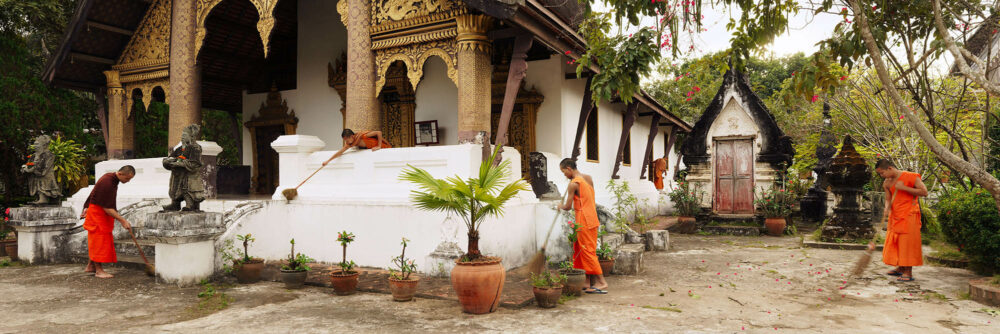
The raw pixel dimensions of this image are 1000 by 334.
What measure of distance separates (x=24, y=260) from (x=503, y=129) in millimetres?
7575

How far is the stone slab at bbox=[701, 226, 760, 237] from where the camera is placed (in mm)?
12168

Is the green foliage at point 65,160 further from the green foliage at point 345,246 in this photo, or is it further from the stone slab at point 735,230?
the stone slab at point 735,230

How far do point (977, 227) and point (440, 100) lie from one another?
846 cm

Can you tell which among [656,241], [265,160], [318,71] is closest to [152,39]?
[318,71]

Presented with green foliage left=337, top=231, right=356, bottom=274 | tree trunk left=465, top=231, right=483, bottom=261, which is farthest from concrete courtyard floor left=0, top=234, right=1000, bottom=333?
tree trunk left=465, top=231, right=483, bottom=261

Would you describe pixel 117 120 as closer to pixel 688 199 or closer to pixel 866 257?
pixel 688 199

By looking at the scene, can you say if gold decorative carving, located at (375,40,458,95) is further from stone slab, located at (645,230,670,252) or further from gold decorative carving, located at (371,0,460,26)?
stone slab, located at (645,230,670,252)

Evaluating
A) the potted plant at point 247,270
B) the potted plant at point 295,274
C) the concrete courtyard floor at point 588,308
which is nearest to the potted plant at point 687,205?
the concrete courtyard floor at point 588,308

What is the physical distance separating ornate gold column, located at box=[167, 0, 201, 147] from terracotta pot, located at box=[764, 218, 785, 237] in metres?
11.5

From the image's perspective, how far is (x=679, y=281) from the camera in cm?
688

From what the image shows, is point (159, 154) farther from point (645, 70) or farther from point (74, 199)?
point (645, 70)

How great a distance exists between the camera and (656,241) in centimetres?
972

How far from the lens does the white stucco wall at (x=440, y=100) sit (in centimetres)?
1108

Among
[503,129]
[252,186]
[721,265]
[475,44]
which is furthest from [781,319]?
[252,186]
